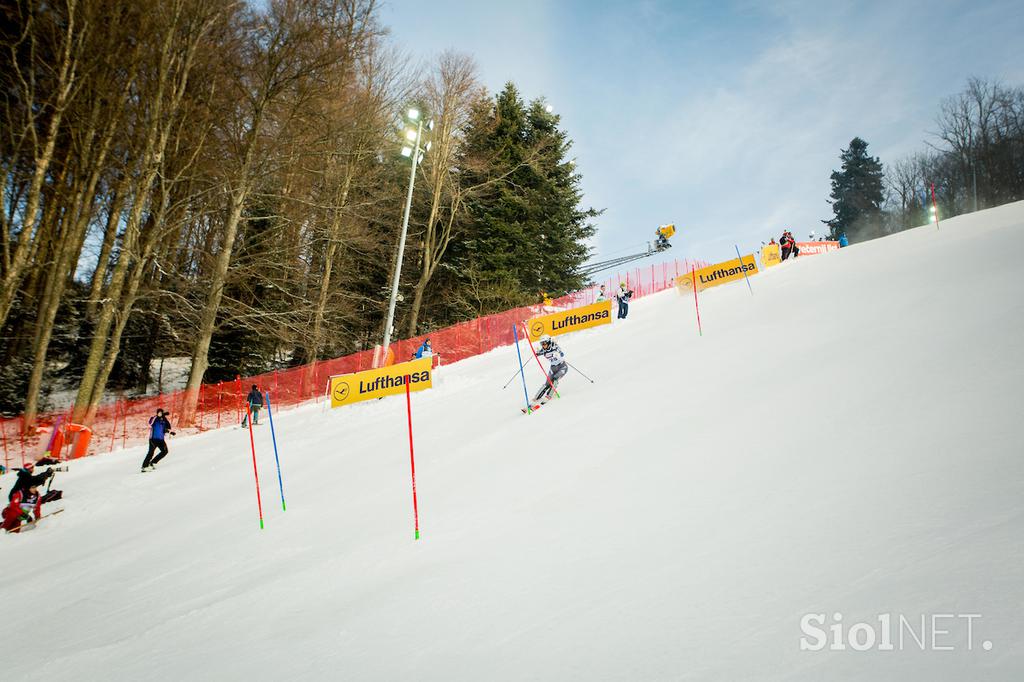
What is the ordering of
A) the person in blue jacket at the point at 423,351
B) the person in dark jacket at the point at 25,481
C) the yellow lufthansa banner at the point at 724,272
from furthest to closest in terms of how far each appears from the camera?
the yellow lufthansa banner at the point at 724,272 → the person in blue jacket at the point at 423,351 → the person in dark jacket at the point at 25,481

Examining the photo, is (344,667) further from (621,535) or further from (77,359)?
(77,359)

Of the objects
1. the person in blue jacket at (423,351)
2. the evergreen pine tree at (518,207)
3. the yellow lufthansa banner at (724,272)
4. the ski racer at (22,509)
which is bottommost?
the ski racer at (22,509)

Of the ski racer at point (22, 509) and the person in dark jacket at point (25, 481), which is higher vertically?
the person in dark jacket at point (25, 481)

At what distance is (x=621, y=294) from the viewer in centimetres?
2170

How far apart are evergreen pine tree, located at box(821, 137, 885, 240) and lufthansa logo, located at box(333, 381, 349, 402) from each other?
56.7 meters

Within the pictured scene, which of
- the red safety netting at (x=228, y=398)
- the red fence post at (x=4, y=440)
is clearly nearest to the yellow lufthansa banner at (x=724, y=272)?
the red safety netting at (x=228, y=398)

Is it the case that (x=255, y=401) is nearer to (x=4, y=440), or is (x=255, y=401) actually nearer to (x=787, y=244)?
(x=4, y=440)

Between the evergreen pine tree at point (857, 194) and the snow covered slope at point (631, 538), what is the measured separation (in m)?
50.6

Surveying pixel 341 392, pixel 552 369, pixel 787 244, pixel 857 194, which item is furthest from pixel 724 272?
pixel 857 194

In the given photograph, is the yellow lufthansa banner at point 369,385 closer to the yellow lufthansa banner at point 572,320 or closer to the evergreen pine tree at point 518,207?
the yellow lufthansa banner at point 572,320

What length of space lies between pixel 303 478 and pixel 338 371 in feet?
37.0

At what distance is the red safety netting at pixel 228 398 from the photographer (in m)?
14.7

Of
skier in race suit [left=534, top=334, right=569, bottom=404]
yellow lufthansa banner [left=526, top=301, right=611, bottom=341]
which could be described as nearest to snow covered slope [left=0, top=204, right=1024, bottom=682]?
skier in race suit [left=534, top=334, right=569, bottom=404]

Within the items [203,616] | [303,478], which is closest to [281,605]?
[203,616]
